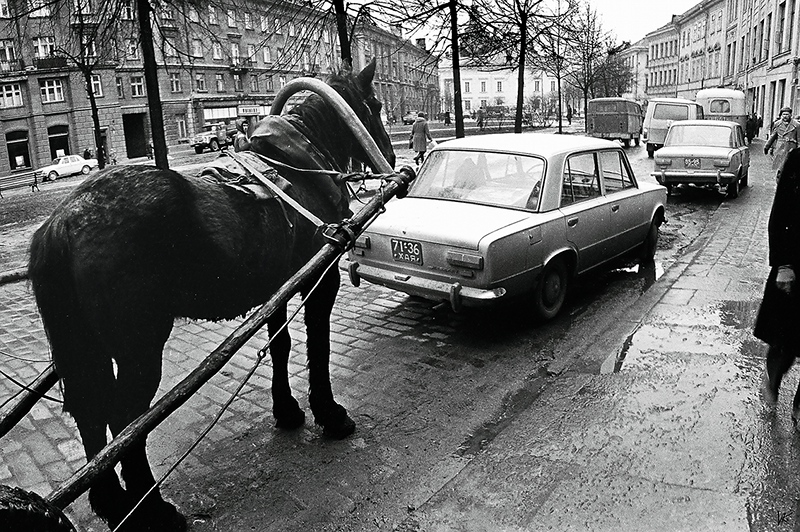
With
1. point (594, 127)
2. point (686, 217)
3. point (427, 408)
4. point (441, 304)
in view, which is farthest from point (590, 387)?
point (594, 127)

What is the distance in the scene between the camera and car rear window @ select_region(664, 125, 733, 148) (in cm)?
1513

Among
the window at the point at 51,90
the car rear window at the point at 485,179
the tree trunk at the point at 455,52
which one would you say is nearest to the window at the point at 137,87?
the window at the point at 51,90

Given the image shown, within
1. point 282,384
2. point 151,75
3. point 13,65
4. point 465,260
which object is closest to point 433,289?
point 465,260

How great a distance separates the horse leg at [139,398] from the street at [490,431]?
30 centimetres

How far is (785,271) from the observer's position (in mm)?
4043

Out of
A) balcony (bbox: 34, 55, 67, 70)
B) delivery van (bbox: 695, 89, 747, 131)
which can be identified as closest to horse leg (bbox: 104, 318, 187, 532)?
delivery van (bbox: 695, 89, 747, 131)

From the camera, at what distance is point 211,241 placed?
10.5ft

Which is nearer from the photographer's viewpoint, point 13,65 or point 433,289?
point 433,289

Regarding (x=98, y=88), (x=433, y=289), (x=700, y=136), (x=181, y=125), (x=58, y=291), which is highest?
(x=98, y=88)

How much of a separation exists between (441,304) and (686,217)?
779 cm

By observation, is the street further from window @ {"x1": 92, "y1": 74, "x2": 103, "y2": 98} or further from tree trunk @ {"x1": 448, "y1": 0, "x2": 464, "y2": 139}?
window @ {"x1": 92, "y1": 74, "x2": 103, "y2": 98}

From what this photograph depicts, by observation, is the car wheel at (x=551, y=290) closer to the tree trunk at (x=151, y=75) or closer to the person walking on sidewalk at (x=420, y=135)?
the tree trunk at (x=151, y=75)

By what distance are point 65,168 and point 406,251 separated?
37584mm

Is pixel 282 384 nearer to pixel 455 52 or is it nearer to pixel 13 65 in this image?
pixel 455 52
